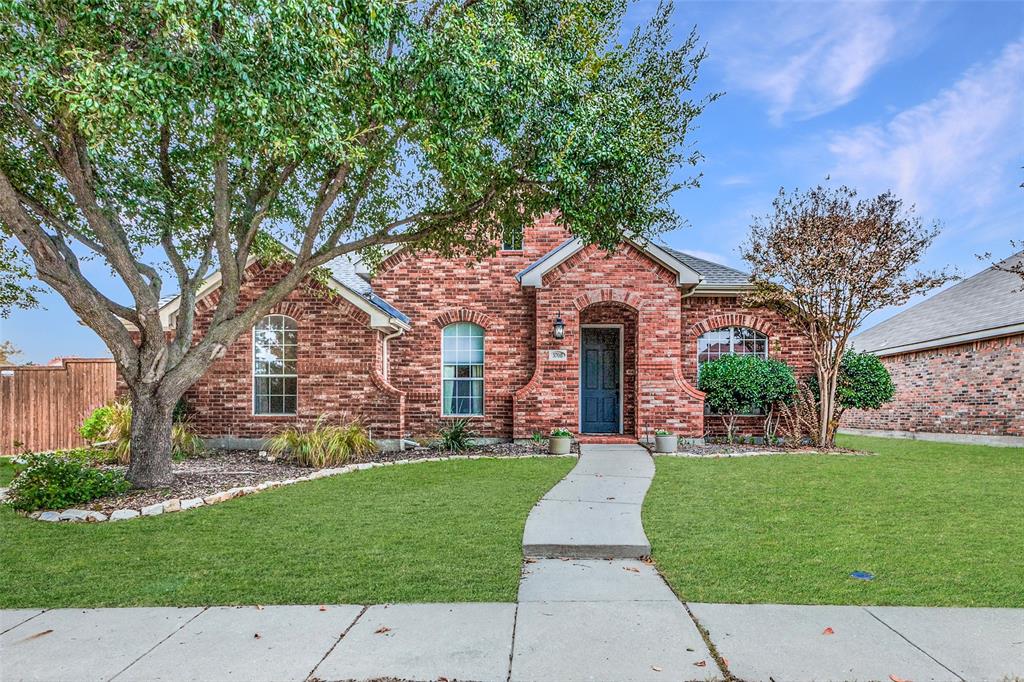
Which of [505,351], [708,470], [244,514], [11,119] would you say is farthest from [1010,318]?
[11,119]

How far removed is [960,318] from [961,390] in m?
2.90

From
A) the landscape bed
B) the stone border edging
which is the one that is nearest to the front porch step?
the landscape bed

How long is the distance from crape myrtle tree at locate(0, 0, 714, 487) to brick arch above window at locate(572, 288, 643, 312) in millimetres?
2322

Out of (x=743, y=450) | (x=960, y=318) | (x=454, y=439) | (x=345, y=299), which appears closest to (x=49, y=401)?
(x=345, y=299)

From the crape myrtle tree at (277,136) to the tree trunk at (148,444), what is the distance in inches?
0.8

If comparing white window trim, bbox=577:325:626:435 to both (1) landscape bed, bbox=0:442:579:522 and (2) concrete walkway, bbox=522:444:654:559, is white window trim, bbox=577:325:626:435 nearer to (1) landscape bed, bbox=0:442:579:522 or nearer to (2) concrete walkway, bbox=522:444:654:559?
(1) landscape bed, bbox=0:442:579:522

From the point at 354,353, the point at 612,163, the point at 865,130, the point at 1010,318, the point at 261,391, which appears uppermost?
the point at 865,130

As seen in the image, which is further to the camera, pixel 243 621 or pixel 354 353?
pixel 354 353

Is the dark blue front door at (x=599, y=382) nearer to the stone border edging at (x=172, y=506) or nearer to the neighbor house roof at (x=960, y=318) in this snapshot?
the stone border edging at (x=172, y=506)

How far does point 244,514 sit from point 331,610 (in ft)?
11.6

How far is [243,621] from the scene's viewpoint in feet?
12.0

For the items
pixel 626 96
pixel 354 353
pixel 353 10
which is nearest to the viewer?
pixel 353 10

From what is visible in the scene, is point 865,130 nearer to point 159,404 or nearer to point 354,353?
point 354,353

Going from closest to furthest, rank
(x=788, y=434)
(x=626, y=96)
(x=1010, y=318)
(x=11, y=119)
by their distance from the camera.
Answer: (x=11, y=119) < (x=626, y=96) < (x=788, y=434) < (x=1010, y=318)
